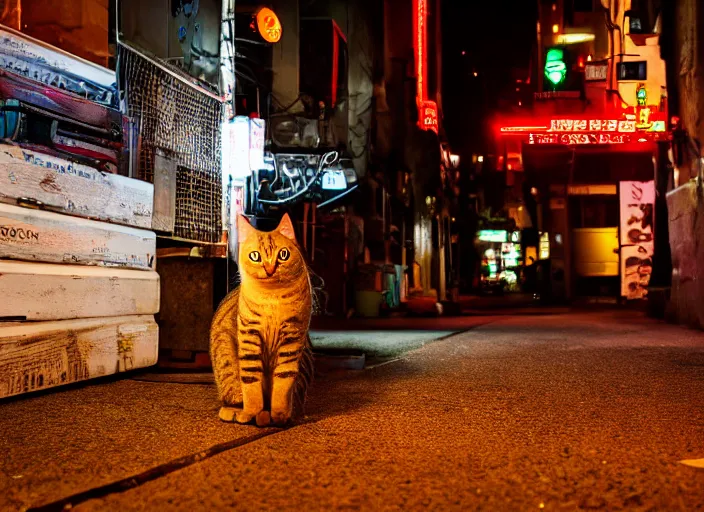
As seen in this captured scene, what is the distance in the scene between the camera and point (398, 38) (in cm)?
2738

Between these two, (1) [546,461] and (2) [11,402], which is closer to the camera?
(1) [546,461]

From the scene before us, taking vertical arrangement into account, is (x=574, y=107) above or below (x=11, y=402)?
above

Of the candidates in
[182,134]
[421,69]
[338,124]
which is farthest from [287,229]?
[421,69]

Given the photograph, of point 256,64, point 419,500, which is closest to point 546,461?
point 419,500

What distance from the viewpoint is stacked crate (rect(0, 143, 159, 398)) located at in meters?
5.45

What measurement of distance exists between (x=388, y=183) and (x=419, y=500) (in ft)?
76.0

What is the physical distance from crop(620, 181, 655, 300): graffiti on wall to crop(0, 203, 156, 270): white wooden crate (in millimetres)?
24378

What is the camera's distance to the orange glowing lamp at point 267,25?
43.7ft

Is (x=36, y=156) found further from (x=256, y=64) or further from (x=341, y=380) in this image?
(x=256, y=64)

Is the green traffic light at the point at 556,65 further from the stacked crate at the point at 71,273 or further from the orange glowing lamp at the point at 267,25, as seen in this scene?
the stacked crate at the point at 71,273

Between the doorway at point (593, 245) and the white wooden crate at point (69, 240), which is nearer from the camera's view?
the white wooden crate at point (69, 240)

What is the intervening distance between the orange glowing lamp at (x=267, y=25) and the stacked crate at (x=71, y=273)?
705 centimetres

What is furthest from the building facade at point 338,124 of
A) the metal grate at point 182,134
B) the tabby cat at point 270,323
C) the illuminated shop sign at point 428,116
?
the tabby cat at point 270,323

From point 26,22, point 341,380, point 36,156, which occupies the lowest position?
point 341,380
